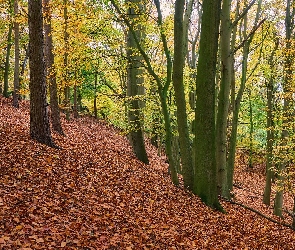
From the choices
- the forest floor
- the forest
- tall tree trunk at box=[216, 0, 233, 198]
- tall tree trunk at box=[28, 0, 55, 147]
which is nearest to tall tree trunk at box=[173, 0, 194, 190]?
the forest

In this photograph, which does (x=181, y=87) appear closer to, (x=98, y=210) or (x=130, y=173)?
(x=130, y=173)

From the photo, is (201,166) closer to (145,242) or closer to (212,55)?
(212,55)

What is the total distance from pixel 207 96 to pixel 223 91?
2.62 m

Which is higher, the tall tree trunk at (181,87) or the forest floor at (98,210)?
the tall tree trunk at (181,87)

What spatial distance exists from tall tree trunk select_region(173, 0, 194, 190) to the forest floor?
2.72 feet

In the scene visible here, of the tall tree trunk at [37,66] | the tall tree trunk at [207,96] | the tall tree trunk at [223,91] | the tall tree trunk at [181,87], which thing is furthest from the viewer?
the tall tree trunk at [223,91]

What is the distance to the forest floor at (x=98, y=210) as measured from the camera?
5977 millimetres

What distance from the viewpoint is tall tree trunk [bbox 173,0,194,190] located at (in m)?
10.7

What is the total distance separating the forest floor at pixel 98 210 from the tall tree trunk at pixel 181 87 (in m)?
0.83

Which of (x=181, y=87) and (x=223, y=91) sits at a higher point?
(x=181, y=87)

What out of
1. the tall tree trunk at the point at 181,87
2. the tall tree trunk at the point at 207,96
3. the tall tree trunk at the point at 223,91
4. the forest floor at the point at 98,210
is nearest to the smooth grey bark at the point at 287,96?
the tall tree trunk at the point at 223,91

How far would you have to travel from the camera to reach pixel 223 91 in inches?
485

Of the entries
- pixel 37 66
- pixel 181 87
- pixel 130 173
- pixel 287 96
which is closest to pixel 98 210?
pixel 130 173

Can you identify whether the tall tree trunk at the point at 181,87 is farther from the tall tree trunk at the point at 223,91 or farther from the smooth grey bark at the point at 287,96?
the smooth grey bark at the point at 287,96
